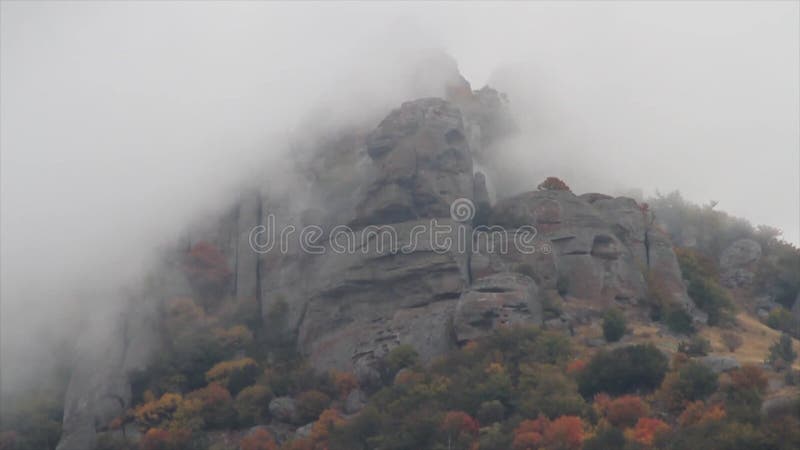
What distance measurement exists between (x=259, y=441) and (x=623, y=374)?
21292 millimetres

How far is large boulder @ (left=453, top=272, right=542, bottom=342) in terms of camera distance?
278ft

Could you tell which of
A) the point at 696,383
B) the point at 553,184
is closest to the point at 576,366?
the point at 696,383

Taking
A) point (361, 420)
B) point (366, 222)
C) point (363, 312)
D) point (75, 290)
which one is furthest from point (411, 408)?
point (75, 290)

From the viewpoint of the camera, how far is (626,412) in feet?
238

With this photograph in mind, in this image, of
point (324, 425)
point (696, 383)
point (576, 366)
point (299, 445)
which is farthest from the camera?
point (324, 425)

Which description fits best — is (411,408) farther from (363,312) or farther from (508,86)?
(508,86)

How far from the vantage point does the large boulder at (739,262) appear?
10544 centimetres

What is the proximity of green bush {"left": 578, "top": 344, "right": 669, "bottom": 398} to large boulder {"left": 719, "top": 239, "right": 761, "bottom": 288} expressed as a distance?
29.5 meters

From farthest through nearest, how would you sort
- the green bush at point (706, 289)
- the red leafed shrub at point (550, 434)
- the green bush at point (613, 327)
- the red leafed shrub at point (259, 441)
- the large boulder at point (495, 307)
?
the green bush at point (706, 289) < the green bush at point (613, 327) < the large boulder at point (495, 307) < the red leafed shrub at point (259, 441) < the red leafed shrub at point (550, 434)

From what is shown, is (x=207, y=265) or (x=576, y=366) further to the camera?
(x=207, y=265)

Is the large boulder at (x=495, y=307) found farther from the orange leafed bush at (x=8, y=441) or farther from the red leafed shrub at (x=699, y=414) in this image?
the orange leafed bush at (x=8, y=441)

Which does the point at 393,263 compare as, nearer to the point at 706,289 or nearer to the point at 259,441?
the point at 259,441

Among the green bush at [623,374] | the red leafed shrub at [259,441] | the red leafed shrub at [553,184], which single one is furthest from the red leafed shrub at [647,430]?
the red leafed shrub at [553,184]

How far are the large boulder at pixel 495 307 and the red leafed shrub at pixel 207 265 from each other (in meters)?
20.6
